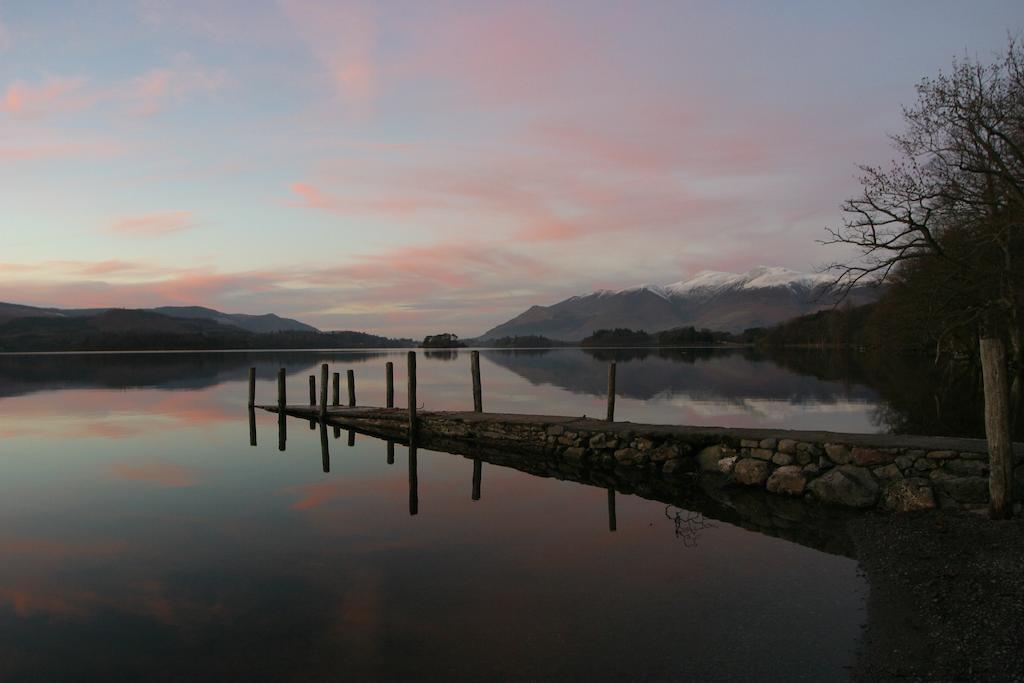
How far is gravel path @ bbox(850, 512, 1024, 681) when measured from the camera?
19.0ft

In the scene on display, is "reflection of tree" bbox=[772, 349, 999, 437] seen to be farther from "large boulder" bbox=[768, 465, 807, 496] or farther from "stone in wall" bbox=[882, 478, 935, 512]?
"stone in wall" bbox=[882, 478, 935, 512]

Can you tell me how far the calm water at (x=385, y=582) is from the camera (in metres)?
6.38

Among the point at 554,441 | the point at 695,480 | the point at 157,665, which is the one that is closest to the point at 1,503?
the point at 157,665

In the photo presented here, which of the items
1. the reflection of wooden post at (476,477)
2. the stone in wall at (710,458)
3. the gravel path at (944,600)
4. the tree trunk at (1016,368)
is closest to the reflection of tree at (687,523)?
the gravel path at (944,600)

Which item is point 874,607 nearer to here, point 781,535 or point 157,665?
point 781,535

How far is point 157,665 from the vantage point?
638cm

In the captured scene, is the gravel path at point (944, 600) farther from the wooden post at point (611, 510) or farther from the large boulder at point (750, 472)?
the wooden post at point (611, 510)

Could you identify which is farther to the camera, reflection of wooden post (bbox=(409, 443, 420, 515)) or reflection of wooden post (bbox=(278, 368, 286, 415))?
reflection of wooden post (bbox=(278, 368, 286, 415))

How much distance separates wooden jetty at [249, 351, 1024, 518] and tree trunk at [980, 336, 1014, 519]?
3.58ft

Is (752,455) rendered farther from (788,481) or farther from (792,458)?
(788,481)

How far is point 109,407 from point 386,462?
76.5 ft

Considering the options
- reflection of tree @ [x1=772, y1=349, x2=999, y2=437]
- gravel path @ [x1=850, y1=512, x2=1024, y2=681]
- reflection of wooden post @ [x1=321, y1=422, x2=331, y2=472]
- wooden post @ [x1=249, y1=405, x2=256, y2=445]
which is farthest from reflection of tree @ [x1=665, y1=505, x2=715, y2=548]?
wooden post @ [x1=249, y1=405, x2=256, y2=445]

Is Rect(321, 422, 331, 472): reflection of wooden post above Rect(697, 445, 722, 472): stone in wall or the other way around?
the other way around

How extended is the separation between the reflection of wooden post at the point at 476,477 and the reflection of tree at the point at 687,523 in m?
4.19
